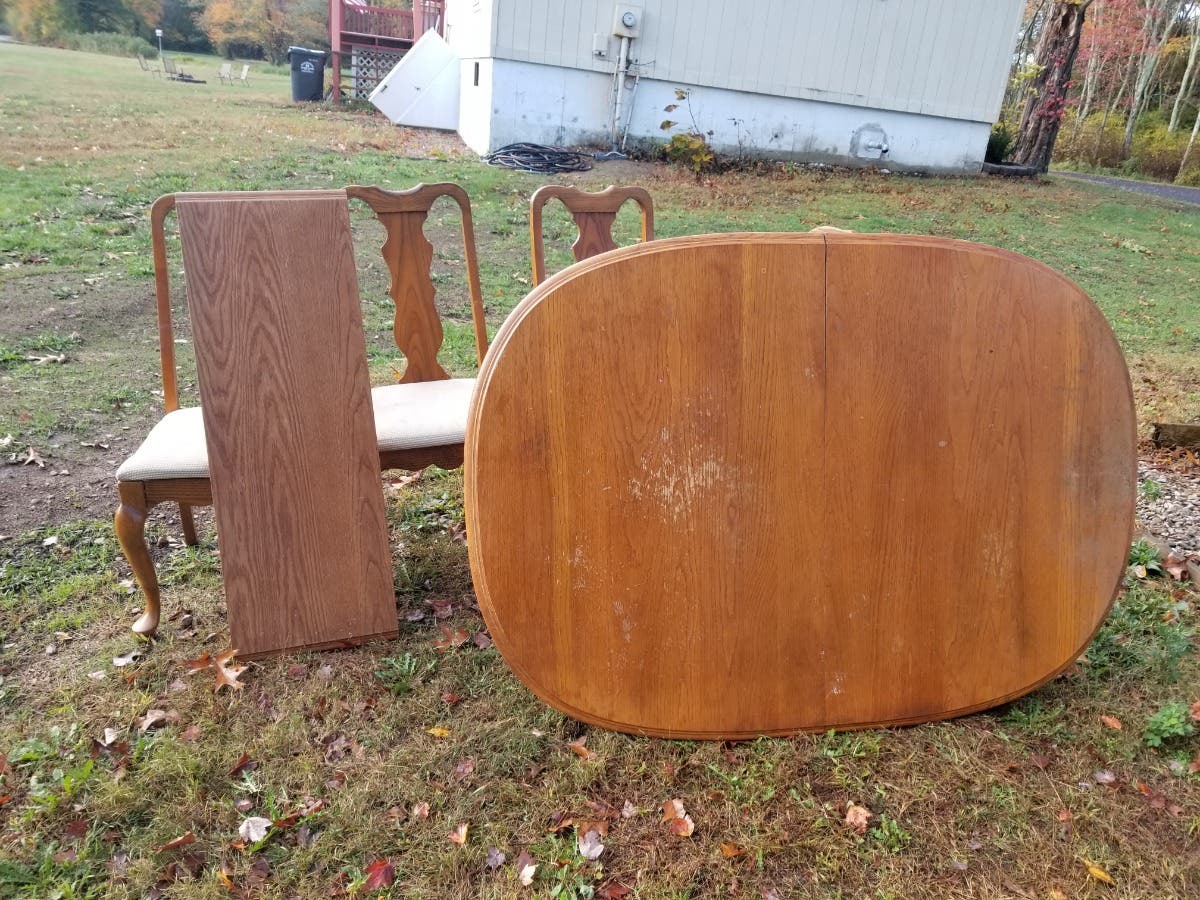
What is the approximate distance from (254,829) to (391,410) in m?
1.33

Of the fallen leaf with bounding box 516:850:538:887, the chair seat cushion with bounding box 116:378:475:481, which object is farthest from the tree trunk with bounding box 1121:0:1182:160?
the fallen leaf with bounding box 516:850:538:887

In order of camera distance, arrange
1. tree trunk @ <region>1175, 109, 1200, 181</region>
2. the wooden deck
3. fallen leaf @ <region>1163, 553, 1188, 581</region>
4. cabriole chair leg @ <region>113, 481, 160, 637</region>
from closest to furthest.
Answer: cabriole chair leg @ <region>113, 481, 160, 637</region>, fallen leaf @ <region>1163, 553, 1188, 581</region>, the wooden deck, tree trunk @ <region>1175, 109, 1200, 181</region>

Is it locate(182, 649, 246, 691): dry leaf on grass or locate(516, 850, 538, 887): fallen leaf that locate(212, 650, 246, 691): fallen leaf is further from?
locate(516, 850, 538, 887): fallen leaf

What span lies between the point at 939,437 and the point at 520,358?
108cm

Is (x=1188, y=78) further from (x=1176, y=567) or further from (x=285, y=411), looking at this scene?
(x=285, y=411)

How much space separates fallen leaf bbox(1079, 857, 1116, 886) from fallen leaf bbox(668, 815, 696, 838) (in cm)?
92

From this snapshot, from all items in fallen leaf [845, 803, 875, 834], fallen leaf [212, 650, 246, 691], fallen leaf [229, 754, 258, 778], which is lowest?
fallen leaf [229, 754, 258, 778]

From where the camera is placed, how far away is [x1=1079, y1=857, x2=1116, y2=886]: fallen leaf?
72.0 inches

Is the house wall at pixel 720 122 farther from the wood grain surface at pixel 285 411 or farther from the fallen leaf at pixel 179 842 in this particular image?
the fallen leaf at pixel 179 842

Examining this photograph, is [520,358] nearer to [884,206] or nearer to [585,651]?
[585,651]

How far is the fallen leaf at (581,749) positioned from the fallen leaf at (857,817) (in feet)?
2.18

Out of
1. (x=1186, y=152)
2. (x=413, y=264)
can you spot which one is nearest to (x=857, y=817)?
(x=413, y=264)

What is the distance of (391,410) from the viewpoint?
2.72 metres

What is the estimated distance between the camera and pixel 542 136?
36.1 ft
